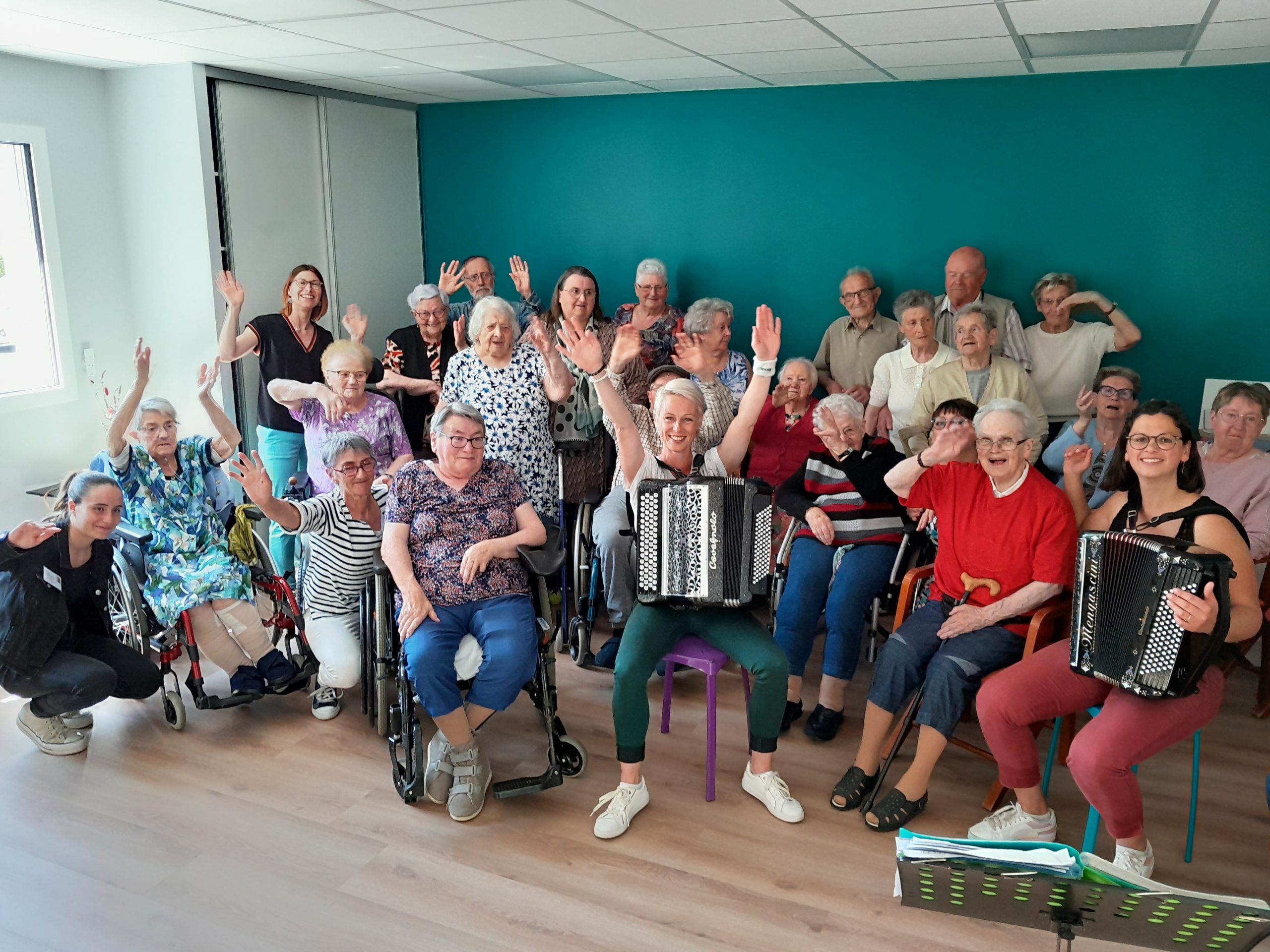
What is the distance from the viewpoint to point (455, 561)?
121 inches

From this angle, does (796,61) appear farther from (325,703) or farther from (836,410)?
(325,703)

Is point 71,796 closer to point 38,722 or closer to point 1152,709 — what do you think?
point 38,722

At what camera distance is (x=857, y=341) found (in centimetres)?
498

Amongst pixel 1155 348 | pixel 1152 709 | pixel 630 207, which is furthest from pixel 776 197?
pixel 1152 709

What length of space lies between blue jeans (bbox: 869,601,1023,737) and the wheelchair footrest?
3.34 ft

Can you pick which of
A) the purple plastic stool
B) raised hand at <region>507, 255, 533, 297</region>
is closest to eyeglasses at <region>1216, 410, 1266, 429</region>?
the purple plastic stool

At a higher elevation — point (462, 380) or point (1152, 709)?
point (462, 380)

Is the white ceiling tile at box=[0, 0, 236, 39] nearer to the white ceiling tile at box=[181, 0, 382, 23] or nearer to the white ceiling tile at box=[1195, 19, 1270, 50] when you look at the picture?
the white ceiling tile at box=[181, 0, 382, 23]

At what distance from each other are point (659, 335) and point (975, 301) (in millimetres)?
1584

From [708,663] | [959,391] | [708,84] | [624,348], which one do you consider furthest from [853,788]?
[708,84]

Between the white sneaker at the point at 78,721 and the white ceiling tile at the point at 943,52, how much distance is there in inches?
156

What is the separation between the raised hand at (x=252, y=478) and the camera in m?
3.17

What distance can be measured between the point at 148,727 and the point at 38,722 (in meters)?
0.34

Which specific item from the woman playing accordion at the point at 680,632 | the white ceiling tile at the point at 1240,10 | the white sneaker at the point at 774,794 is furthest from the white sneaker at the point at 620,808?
the white ceiling tile at the point at 1240,10
